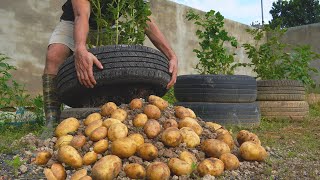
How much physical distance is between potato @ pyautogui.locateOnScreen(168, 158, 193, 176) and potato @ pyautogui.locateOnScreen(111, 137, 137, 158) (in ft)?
0.73

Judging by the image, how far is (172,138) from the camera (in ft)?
7.24

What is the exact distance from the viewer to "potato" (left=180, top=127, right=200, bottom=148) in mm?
2320

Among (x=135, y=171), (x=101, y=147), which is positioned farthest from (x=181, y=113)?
(x=135, y=171)

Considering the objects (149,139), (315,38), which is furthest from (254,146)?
(315,38)

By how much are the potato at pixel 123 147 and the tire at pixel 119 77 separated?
95 centimetres

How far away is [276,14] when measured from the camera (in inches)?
1156

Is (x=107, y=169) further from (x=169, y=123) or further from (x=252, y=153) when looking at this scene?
(x=252, y=153)

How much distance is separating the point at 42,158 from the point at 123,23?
1640 millimetres

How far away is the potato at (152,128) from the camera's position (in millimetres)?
2309


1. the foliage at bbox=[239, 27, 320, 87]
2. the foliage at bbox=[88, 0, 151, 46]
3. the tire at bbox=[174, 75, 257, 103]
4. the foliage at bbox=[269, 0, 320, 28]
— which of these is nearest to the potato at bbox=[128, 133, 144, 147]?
the foliage at bbox=[88, 0, 151, 46]

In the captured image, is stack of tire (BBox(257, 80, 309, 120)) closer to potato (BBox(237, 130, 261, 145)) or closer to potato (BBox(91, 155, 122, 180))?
potato (BBox(237, 130, 261, 145))

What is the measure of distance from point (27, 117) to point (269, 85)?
3.33 metres

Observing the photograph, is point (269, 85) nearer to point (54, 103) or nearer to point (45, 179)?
point (54, 103)

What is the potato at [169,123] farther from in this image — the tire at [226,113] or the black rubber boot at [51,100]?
the tire at [226,113]
